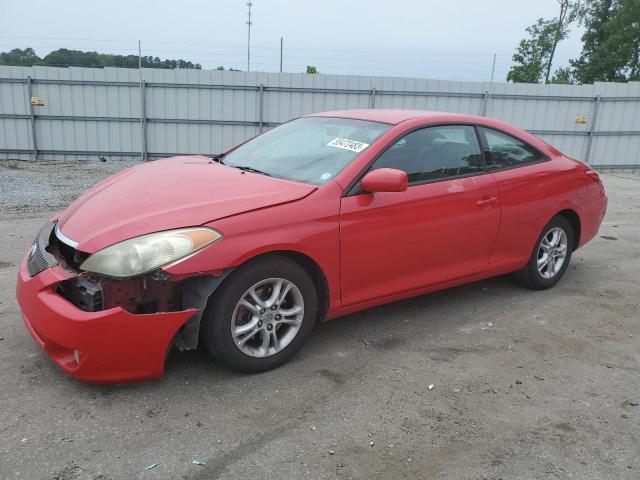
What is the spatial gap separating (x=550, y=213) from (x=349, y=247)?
87.1 inches

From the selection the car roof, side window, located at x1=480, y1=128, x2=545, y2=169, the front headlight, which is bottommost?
the front headlight

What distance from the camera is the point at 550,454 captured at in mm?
2598

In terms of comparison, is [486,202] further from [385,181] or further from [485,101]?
[485,101]

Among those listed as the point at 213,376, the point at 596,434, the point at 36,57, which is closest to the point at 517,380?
the point at 596,434

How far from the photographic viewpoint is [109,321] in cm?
267

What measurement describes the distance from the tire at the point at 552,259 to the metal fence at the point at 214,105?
30.6 feet

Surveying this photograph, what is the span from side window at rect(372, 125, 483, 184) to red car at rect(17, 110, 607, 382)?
0.04 feet

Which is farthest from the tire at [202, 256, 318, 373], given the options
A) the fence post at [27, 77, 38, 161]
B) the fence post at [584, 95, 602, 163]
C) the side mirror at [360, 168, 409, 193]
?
the fence post at [584, 95, 602, 163]

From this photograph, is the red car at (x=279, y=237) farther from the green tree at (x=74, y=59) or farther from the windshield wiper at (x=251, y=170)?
the green tree at (x=74, y=59)

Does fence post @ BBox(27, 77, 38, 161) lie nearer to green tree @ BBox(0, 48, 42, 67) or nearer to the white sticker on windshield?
green tree @ BBox(0, 48, 42, 67)

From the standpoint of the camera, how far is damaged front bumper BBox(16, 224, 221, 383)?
269cm

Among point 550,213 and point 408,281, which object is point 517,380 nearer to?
point 408,281

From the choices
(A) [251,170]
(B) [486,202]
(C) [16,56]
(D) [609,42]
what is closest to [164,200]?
(A) [251,170]

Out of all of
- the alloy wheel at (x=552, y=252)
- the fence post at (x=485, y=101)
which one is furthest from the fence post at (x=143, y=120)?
the alloy wheel at (x=552, y=252)
